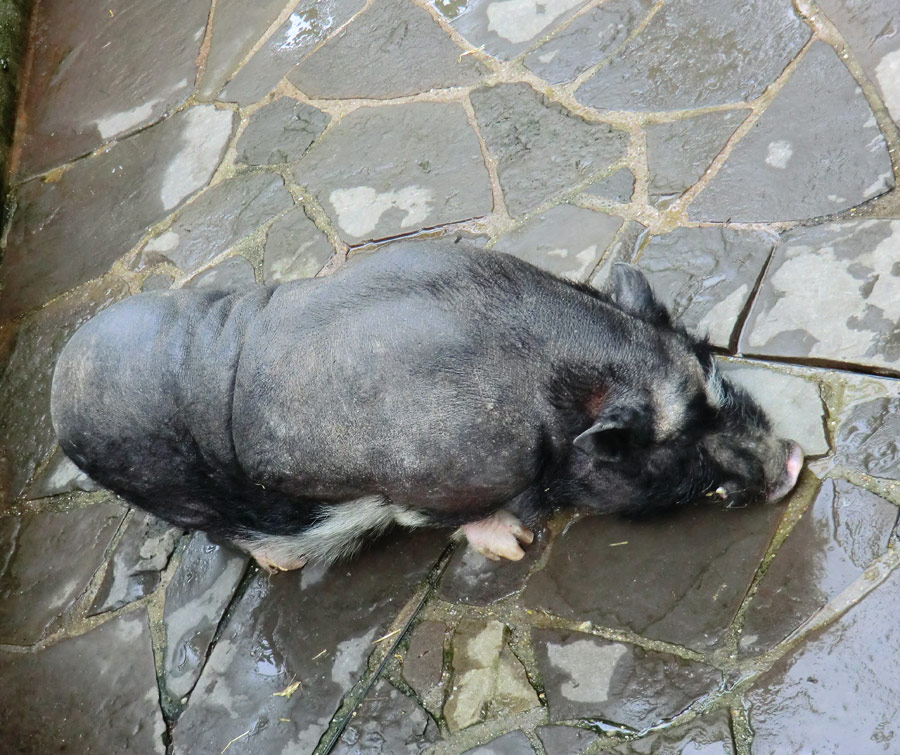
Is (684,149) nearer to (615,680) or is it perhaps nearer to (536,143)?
(536,143)

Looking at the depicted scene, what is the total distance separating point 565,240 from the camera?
458 cm

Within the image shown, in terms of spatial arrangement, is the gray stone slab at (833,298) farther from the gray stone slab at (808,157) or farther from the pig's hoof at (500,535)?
the pig's hoof at (500,535)

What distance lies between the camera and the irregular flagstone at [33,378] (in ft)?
17.1

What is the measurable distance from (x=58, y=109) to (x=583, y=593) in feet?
17.7

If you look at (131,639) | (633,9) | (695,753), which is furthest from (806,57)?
(131,639)

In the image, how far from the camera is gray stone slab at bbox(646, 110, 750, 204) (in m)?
4.49

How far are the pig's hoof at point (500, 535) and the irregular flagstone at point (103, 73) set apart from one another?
13.1ft

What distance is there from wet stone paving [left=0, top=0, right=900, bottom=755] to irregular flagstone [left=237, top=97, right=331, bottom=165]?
3cm

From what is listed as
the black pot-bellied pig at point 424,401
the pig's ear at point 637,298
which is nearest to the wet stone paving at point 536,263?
the black pot-bellied pig at point 424,401

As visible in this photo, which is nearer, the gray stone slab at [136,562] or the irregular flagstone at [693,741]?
the irregular flagstone at [693,741]

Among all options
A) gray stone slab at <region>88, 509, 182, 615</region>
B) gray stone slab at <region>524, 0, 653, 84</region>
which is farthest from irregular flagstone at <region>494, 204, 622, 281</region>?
gray stone slab at <region>88, 509, 182, 615</region>

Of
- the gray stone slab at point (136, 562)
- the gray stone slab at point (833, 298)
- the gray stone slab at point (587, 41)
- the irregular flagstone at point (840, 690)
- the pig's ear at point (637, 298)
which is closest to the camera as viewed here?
the irregular flagstone at point (840, 690)

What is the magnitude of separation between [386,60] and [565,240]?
2.01 meters

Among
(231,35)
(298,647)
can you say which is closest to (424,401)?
(298,647)
